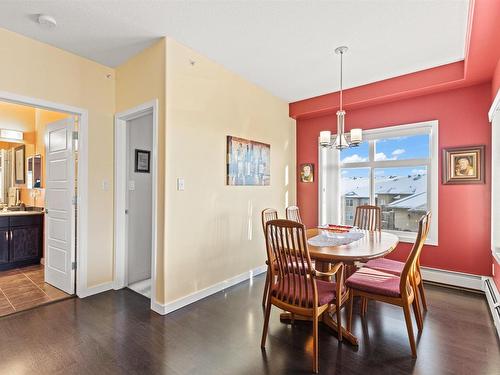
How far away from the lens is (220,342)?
2141mm

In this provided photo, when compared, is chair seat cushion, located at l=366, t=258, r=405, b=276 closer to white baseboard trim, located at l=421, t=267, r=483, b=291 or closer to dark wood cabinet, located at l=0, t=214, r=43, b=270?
white baseboard trim, located at l=421, t=267, r=483, b=291

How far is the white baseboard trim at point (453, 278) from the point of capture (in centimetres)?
316

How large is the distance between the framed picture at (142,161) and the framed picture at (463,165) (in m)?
3.91

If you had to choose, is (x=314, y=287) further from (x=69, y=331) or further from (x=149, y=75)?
(x=149, y=75)

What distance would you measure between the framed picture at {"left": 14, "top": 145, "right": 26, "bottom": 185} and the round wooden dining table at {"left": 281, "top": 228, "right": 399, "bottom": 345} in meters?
5.08

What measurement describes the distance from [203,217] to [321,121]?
2767 millimetres

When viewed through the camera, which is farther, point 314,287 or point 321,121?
point 321,121

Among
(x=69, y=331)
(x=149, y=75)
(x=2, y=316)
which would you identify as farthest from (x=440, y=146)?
(x=2, y=316)

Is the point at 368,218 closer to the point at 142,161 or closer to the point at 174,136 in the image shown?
the point at 174,136

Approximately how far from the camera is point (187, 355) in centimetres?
197

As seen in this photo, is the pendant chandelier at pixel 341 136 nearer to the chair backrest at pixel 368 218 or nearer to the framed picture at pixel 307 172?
the chair backrest at pixel 368 218

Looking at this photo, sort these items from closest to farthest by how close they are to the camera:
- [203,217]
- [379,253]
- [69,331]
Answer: [379,253] → [69,331] → [203,217]

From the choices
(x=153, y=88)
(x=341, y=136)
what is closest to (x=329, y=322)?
(x=341, y=136)

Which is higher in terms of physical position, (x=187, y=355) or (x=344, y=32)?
(x=344, y=32)
